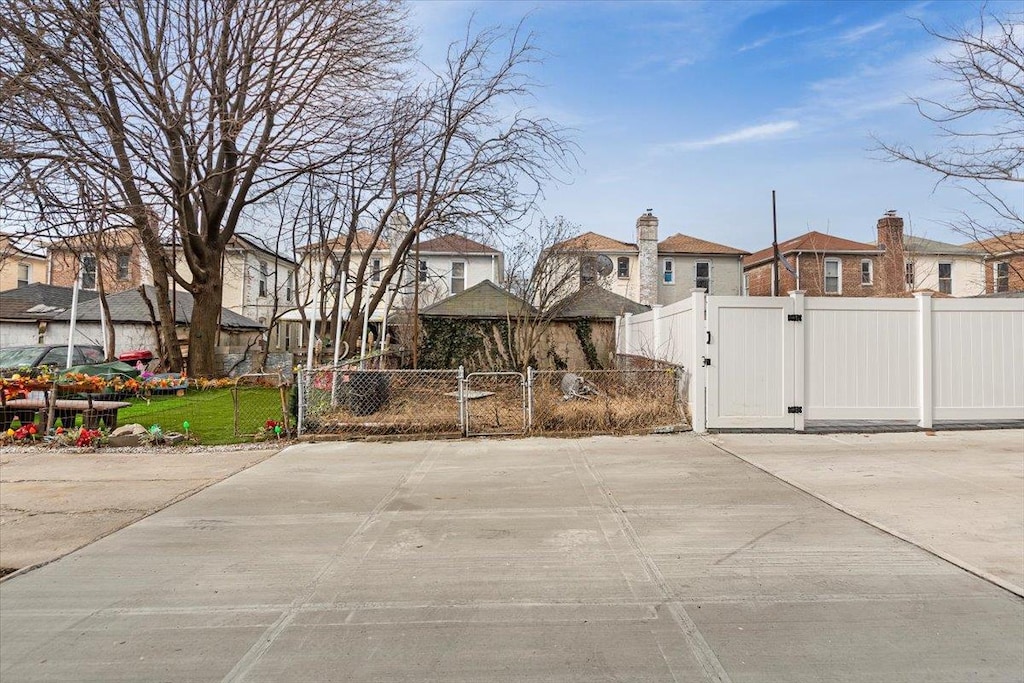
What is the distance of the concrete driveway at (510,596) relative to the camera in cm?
326

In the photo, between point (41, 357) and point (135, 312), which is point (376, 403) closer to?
point (41, 357)

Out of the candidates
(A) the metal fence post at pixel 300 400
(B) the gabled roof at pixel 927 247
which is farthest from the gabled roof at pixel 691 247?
(A) the metal fence post at pixel 300 400

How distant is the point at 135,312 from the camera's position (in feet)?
87.4

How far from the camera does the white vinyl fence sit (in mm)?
9453

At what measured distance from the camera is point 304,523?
559 centimetres

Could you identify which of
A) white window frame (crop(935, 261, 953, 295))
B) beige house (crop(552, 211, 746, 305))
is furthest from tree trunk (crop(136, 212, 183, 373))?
white window frame (crop(935, 261, 953, 295))

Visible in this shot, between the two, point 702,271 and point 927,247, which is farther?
point 702,271

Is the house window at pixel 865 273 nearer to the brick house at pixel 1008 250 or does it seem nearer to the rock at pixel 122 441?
the brick house at pixel 1008 250

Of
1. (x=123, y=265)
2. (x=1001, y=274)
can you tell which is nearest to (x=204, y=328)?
(x=123, y=265)

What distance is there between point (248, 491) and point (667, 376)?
656 cm

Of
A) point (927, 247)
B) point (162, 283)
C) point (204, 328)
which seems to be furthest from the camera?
point (927, 247)

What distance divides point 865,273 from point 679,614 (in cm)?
3417

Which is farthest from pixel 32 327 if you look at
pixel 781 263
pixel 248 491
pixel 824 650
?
pixel 781 263

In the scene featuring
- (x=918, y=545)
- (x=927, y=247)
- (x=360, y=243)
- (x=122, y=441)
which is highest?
(x=927, y=247)
